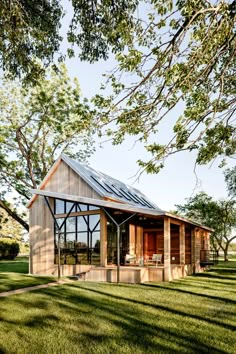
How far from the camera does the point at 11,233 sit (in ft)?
104

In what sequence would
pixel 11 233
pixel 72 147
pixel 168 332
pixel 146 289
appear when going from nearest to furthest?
pixel 168 332, pixel 146 289, pixel 72 147, pixel 11 233

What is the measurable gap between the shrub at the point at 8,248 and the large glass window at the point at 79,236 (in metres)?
13.3

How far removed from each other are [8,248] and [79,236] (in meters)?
14.8

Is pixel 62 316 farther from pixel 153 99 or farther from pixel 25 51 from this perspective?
pixel 25 51

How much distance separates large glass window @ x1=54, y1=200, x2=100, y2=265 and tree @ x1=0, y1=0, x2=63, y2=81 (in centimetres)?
927

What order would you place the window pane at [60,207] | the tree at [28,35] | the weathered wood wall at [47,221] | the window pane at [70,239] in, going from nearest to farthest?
the tree at [28,35] < the window pane at [70,239] < the weathered wood wall at [47,221] < the window pane at [60,207]

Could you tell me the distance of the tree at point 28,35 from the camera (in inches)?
263

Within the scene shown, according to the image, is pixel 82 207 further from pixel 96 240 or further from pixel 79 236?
pixel 96 240

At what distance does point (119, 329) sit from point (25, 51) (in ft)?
21.0

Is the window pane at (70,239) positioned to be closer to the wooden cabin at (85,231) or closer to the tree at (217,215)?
the wooden cabin at (85,231)

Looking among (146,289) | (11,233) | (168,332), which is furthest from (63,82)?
(168,332)

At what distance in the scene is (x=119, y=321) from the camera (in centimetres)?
695

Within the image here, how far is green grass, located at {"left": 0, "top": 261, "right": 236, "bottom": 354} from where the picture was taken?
17.8 feet

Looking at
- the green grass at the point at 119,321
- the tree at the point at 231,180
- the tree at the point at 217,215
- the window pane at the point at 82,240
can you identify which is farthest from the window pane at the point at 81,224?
the tree at the point at 217,215
